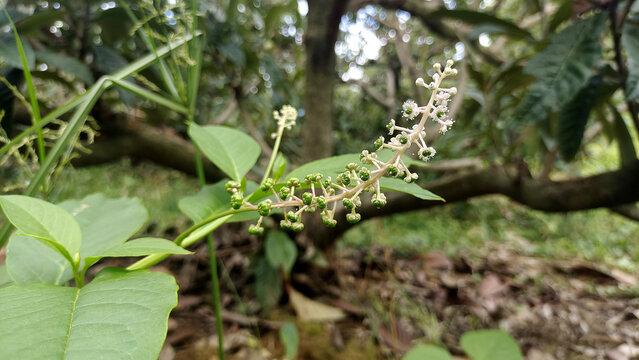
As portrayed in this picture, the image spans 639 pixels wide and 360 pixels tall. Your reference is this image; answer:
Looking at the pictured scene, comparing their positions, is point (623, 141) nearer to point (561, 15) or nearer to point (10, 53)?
point (561, 15)

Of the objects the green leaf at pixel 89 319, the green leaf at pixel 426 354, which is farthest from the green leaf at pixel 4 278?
the green leaf at pixel 426 354

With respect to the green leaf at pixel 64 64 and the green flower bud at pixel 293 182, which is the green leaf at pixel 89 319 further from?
the green leaf at pixel 64 64

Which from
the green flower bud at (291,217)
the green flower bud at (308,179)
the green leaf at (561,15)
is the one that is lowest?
the green flower bud at (291,217)

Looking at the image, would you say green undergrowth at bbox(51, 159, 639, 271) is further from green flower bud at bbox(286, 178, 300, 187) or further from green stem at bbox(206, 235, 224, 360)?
green flower bud at bbox(286, 178, 300, 187)

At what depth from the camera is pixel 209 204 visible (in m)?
0.38

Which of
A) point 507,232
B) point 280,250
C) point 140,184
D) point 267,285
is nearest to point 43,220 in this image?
point 280,250

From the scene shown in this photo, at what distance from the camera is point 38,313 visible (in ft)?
0.72

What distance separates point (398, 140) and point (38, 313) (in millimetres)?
281

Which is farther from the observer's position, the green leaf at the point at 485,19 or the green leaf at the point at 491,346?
the green leaf at the point at 485,19

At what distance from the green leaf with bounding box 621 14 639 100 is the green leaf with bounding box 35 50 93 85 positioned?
1.12 meters

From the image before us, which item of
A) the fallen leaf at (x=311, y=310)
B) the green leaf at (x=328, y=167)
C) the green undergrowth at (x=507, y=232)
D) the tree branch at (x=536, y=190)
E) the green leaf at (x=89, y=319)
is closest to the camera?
the green leaf at (x=89, y=319)

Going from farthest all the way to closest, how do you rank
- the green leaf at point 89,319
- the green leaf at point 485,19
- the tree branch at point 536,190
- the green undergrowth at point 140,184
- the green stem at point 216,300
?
the green undergrowth at point 140,184 < the green leaf at point 485,19 < the tree branch at point 536,190 < the green stem at point 216,300 < the green leaf at point 89,319

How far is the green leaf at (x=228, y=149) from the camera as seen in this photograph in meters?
0.37

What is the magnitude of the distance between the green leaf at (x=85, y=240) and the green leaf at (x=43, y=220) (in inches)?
1.6
